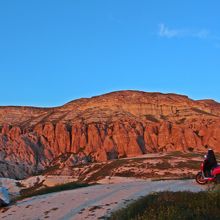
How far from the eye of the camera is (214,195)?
12328 millimetres

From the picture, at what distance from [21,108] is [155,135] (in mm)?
70627

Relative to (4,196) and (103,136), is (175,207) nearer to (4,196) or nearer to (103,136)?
(4,196)

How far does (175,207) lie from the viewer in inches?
456

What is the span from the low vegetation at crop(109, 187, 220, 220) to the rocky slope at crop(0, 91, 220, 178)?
107 meters

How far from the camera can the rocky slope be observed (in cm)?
13100

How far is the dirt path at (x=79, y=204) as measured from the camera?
49.5ft

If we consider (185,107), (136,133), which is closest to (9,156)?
(136,133)

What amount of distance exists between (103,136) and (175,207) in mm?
129347

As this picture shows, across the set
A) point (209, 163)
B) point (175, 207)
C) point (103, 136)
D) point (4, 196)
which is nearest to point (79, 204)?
point (4, 196)

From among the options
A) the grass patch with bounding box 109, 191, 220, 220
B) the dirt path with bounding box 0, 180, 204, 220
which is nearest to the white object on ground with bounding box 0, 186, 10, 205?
the dirt path with bounding box 0, 180, 204, 220

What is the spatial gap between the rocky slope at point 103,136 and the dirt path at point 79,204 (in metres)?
101

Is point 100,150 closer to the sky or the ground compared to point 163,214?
closer to the sky

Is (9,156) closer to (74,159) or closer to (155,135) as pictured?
(74,159)

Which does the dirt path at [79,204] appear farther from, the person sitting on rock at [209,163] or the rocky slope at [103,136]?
the rocky slope at [103,136]
